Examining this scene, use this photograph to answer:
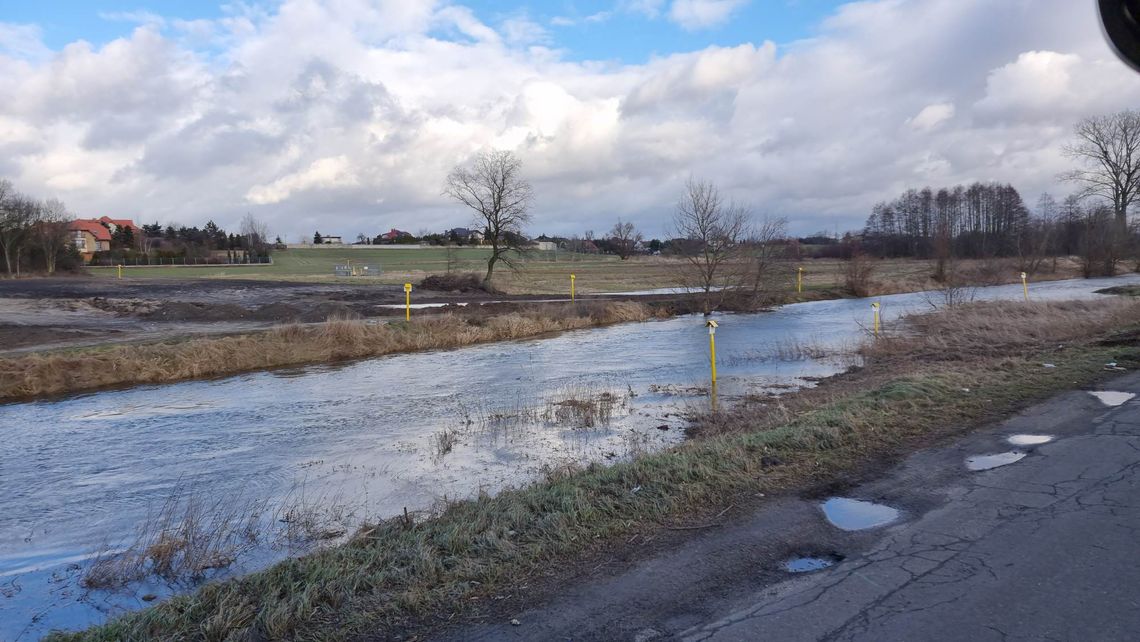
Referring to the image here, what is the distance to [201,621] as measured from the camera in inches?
181

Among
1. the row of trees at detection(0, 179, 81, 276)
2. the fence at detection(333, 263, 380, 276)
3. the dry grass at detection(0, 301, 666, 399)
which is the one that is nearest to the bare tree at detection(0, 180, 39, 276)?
the row of trees at detection(0, 179, 81, 276)

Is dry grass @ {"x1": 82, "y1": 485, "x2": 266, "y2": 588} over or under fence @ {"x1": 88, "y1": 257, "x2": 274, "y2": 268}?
under

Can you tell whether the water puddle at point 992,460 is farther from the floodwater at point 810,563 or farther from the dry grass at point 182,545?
the dry grass at point 182,545

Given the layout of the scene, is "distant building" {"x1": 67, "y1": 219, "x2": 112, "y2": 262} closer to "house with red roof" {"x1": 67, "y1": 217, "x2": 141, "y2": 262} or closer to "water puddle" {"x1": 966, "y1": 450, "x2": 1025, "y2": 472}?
"house with red roof" {"x1": 67, "y1": 217, "x2": 141, "y2": 262}

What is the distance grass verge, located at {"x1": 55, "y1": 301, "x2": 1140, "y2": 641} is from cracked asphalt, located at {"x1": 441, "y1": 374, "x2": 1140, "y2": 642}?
0.53 metres

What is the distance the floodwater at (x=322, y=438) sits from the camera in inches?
317

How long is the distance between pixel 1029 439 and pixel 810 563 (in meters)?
4.82

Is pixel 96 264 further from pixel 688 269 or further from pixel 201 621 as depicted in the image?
pixel 201 621

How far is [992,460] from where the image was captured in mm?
7613

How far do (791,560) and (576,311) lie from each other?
2812 centimetres

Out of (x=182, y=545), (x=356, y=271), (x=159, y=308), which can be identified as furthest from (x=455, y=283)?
(x=182, y=545)

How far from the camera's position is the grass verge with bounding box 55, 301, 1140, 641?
4609 millimetres

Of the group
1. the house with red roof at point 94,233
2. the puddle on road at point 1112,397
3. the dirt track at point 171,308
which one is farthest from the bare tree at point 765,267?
the house with red roof at point 94,233

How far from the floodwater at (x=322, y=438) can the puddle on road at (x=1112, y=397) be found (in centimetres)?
577
